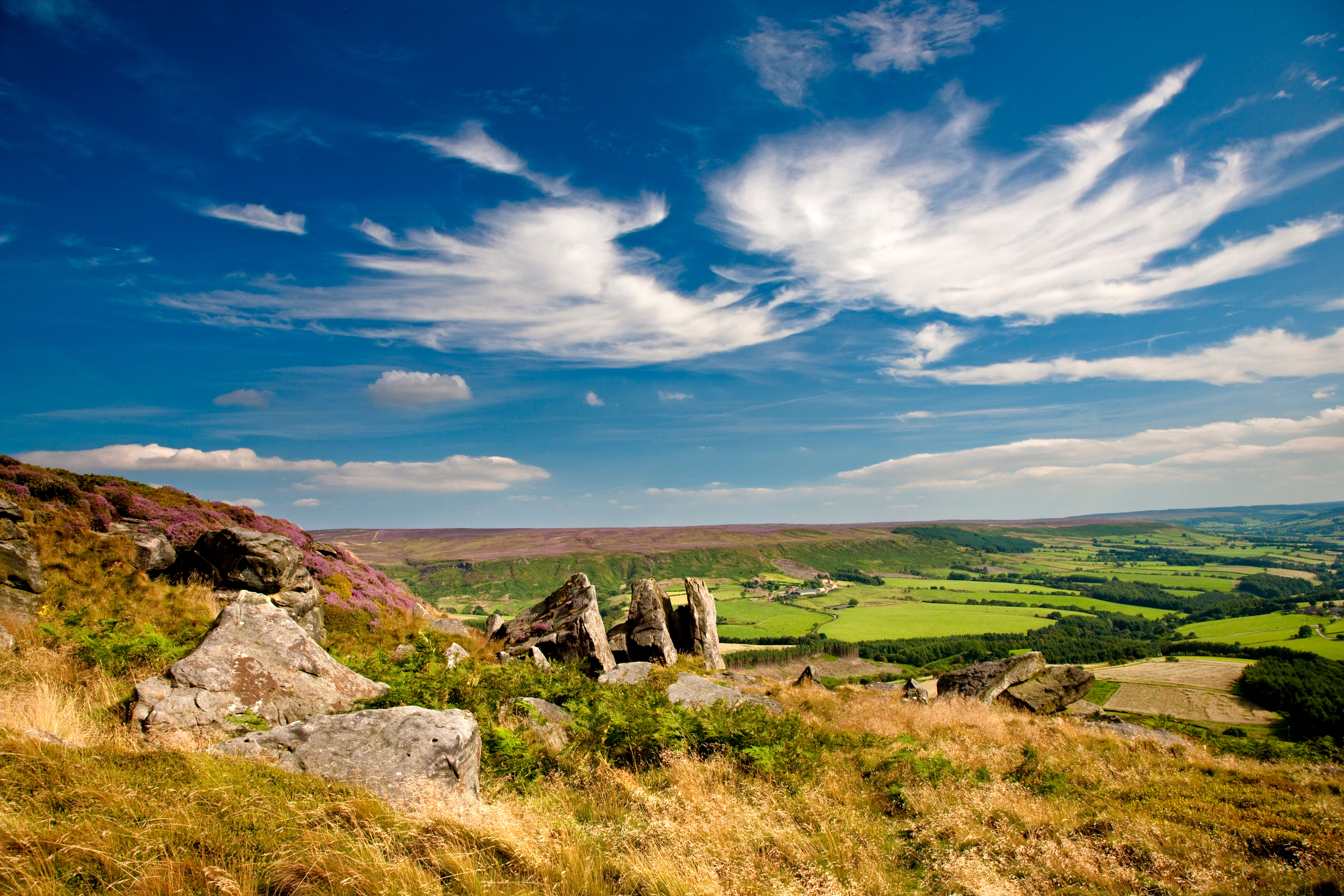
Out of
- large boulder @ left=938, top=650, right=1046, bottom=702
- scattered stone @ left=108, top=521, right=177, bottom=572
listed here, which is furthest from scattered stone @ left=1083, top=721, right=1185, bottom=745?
scattered stone @ left=108, top=521, right=177, bottom=572

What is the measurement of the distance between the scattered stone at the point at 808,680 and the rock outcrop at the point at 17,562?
26527 millimetres

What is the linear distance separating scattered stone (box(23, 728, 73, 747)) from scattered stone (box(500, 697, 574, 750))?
6037mm

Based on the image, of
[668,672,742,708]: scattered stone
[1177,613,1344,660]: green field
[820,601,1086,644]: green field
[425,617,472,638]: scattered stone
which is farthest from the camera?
[820,601,1086,644]: green field

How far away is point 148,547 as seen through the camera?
17.6 meters

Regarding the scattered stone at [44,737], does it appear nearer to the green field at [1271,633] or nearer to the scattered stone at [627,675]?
the scattered stone at [627,675]

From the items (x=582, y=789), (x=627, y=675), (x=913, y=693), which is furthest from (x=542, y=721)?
(x=913, y=693)

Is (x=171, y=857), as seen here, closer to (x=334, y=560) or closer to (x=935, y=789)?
(x=935, y=789)

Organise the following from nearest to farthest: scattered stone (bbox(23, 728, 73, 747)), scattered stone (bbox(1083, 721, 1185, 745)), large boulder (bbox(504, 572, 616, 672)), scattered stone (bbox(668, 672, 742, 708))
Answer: scattered stone (bbox(23, 728, 73, 747)), scattered stone (bbox(668, 672, 742, 708)), scattered stone (bbox(1083, 721, 1185, 745)), large boulder (bbox(504, 572, 616, 672))

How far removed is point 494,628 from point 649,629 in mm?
7941

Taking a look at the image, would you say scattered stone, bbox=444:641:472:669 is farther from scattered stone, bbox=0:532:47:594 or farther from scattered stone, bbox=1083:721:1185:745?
scattered stone, bbox=1083:721:1185:745

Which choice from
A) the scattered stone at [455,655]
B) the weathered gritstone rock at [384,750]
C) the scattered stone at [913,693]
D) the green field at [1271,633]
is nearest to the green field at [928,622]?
the green field at [1271,633]

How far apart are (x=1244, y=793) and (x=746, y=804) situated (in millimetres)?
9768

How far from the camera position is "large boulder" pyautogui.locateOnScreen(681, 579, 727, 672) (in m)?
26.6

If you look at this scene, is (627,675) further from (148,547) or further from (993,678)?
(993,678)
